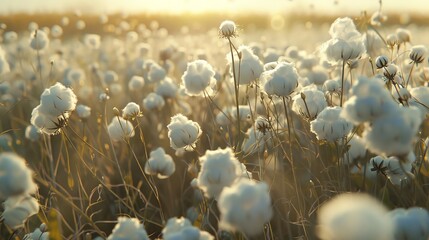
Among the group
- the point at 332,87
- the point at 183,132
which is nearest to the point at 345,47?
the point at 332,87

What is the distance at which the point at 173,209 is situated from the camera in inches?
122

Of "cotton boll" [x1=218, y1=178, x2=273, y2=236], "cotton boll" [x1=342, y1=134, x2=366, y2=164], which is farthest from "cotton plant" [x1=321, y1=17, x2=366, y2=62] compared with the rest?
"cotton boll" [x1=218, y1=178, x2=273, y2=236]

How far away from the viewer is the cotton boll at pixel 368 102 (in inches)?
53.1

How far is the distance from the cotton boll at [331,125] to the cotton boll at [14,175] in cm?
114

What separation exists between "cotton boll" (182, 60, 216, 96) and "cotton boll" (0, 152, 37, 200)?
1.13 metres

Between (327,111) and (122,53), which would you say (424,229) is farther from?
(122,53)

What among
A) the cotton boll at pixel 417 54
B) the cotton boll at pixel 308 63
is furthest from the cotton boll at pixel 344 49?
the cotton boll at pixel 308 63

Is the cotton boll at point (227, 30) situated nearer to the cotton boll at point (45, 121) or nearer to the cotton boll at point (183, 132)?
the cotton boll at point (183, 132)

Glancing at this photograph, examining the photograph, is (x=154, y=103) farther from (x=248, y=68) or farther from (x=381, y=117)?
(x=381, y=117)

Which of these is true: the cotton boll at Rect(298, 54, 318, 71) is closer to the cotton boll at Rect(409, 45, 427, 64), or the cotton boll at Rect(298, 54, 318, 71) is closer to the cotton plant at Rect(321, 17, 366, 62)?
the cotton boll at Rect(409, 45, 427, 64)

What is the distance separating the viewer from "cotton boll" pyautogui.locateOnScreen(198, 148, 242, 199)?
1559 millimetres

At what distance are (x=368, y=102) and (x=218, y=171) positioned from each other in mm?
456

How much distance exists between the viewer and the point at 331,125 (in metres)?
2.15

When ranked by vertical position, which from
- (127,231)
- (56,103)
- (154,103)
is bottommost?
(154,103)
